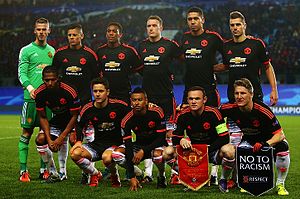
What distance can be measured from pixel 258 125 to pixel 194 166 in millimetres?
759

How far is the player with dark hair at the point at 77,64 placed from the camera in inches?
264

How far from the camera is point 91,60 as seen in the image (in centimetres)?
676

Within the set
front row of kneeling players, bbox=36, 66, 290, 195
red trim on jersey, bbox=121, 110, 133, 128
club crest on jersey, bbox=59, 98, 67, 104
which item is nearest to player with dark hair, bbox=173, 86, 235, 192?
front row of kneeling players, bbox=36, 66, 290, 195

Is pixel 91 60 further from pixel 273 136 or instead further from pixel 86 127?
pixel 273 136

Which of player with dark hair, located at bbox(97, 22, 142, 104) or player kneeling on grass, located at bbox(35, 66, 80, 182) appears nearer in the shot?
player kneeling on grass, located at bbox(35, 66, 80, 182)

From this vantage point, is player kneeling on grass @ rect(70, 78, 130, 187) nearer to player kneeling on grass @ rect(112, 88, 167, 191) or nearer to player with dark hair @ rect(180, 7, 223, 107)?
player kneeling on grass @ rect(112, 88, 167, 191)

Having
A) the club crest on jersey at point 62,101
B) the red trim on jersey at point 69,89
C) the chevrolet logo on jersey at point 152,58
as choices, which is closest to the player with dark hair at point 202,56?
the chevrolet logo on jersey at point 152,58

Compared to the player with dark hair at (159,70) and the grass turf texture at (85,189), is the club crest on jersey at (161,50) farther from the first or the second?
the grass turf texture at (85,189)

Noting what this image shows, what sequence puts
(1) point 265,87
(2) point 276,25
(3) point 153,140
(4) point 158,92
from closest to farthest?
(3) point 153,140, (4) point 158,92, (1) point 265,87, (2) point 276,25

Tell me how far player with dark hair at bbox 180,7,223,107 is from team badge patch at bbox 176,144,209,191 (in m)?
0.90

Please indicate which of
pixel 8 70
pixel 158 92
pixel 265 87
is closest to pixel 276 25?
pixel 265 87

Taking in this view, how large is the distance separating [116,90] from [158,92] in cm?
52

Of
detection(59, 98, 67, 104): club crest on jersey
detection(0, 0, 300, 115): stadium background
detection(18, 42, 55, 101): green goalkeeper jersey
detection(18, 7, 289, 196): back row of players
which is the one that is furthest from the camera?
detection(0, 0, 300, 115): stadium background

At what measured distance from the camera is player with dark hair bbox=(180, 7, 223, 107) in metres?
6.48
